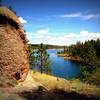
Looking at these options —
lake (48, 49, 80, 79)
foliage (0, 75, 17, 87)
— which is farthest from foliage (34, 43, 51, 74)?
foliage (0, 75, 17, 87)

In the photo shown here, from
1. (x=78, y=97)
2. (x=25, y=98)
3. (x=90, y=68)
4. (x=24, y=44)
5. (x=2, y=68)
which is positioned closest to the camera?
(x=25, y=98)

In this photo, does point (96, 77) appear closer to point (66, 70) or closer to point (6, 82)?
point (6, 82)

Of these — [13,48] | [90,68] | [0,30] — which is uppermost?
[0,30]

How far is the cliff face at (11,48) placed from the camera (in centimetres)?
1848

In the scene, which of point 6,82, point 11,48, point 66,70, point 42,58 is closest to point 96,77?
point 11,48

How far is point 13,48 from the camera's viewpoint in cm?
1891

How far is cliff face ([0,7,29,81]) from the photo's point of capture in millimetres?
18484

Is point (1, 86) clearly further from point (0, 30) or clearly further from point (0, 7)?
point (0, 7)

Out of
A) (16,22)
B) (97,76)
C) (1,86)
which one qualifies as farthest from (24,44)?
(97,76)

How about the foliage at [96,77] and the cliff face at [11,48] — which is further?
the foliage at [96,77]

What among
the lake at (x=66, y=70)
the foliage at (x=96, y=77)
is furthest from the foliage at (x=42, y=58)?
the foliage at (x=96, y=77)

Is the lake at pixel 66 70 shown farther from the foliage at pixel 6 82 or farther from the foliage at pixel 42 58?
the foliage at pixel 6 82

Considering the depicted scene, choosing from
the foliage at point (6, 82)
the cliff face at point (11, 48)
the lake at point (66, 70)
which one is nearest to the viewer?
the foliage at point (6, 82)

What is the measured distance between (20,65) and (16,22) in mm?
4033
